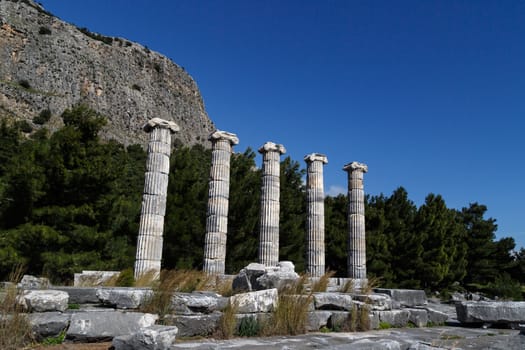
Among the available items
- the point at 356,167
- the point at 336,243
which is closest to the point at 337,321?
the point at 356,167

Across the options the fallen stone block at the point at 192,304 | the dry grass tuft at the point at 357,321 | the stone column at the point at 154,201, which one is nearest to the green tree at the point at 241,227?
the stone column at the point at 154,201

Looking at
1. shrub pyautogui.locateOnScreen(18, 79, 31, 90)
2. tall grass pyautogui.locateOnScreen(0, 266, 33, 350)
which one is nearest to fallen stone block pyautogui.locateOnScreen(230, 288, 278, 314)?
tall grass pyautogui.locateOnScreen(0, 266, 33, 350)

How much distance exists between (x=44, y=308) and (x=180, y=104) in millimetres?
89777

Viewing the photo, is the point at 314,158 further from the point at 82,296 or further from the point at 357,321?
the point at 82,296

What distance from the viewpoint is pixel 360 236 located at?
2128 cm

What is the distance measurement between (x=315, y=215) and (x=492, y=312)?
10.5 meters

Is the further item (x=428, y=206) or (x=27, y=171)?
(x=428, y=206)

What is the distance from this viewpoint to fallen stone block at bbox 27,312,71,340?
6023 millimetres

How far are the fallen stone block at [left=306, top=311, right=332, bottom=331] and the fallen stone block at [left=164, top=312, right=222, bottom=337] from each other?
2189 millimetres

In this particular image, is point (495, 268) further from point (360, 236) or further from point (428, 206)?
point (360, 236)

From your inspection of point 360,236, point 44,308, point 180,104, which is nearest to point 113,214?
point 44,308

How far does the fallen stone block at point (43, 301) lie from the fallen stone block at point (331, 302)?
540 cm

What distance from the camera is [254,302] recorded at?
8.30 metres

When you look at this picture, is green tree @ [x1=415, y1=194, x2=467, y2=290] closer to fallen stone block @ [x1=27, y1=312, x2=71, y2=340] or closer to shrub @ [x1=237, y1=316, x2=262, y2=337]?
shrub @ [x1=237, y1=316, x2=262, y2=337]
